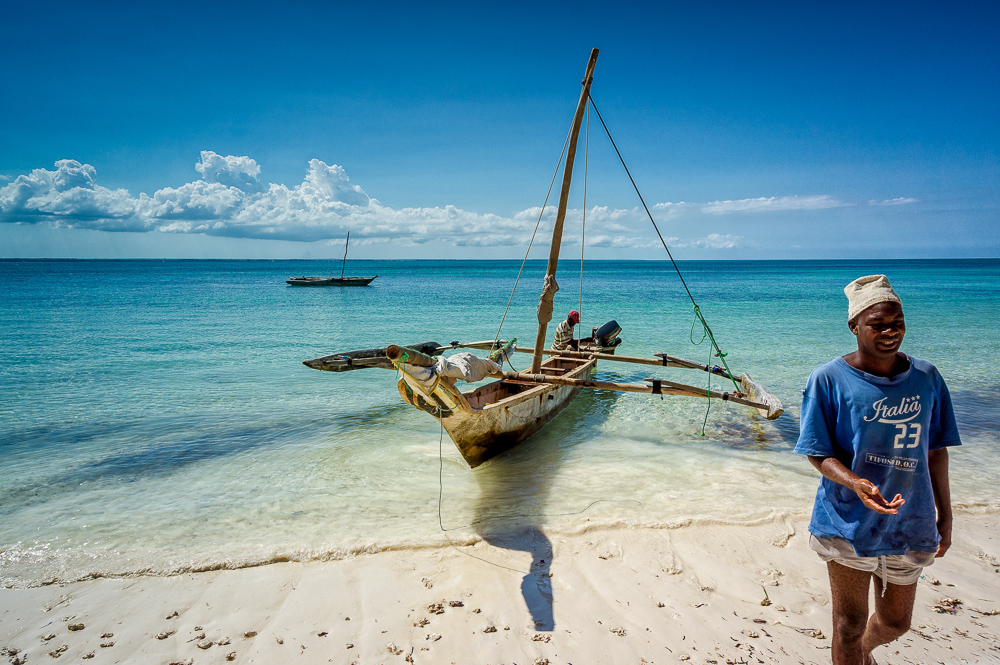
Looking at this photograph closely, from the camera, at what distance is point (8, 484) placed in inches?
232

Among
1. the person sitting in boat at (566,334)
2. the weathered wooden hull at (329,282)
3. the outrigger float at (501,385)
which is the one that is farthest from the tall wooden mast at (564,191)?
the weathered wooden hull at (329,282)

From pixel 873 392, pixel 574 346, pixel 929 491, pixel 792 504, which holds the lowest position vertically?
pixel 792 504

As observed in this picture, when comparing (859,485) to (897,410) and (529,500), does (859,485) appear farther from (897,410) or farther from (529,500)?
(529,500)

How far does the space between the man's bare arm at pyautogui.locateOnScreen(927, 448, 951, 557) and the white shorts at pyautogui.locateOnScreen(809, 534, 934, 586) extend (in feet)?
0.37

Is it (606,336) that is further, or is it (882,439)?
(606,336)

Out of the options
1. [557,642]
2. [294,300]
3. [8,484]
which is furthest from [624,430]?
[294,300]

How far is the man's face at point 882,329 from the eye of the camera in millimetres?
1832

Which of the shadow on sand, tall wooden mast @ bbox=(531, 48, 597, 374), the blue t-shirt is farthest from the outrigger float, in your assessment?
the blue t-shirt

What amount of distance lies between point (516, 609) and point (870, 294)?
2781mm

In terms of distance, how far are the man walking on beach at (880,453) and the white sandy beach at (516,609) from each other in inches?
47.3

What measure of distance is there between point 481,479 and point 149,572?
3162 millimetres

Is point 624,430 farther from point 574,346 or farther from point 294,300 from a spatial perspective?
point 294,300

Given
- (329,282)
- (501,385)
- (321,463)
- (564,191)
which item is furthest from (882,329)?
(329,282)

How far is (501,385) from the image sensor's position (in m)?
7.57
